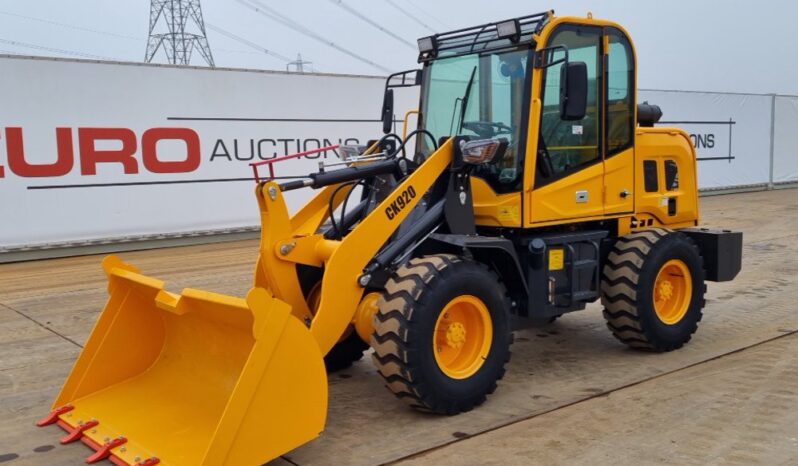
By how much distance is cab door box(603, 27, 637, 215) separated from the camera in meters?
5.76

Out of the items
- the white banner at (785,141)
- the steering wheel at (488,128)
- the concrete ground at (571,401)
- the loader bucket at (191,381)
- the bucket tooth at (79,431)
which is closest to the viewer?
the loader bucket at (191,381)

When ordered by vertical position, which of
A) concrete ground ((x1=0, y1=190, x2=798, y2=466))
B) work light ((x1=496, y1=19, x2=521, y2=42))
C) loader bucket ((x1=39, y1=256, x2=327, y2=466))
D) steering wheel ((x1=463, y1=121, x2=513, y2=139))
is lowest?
concrete ground ((x1=0, y1=190, x2=798, y2=466))

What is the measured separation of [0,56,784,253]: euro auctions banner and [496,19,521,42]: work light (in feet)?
26.4

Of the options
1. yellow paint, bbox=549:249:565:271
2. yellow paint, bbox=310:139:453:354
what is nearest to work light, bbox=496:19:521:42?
yellow paint, bbox=310:139:453:354

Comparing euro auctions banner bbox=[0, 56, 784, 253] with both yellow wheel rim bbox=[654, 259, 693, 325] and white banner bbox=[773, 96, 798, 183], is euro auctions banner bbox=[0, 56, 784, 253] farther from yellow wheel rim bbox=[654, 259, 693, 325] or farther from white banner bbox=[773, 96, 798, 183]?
white banner bbox=[773, 96, 798, 183]

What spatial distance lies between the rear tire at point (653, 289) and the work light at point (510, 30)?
181cm

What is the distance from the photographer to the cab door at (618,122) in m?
5.76

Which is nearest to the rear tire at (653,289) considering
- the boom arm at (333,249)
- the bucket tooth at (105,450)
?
the boom arm at (333,249)

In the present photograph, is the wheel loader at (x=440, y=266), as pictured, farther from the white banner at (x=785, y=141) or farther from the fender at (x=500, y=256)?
the white banner at (x=785, y=141)

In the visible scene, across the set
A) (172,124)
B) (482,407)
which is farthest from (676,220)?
(172,124)

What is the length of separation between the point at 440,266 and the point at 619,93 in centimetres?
236

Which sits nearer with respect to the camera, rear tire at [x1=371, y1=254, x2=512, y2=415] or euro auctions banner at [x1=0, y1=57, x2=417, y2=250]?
rear tire at [x1=371, y1=254, x2=512, y2=415]

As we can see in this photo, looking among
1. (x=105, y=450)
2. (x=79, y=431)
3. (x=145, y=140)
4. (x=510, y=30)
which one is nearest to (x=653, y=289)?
(x=510, y=30)

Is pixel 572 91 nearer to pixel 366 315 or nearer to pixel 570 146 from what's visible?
pixel 570 146
